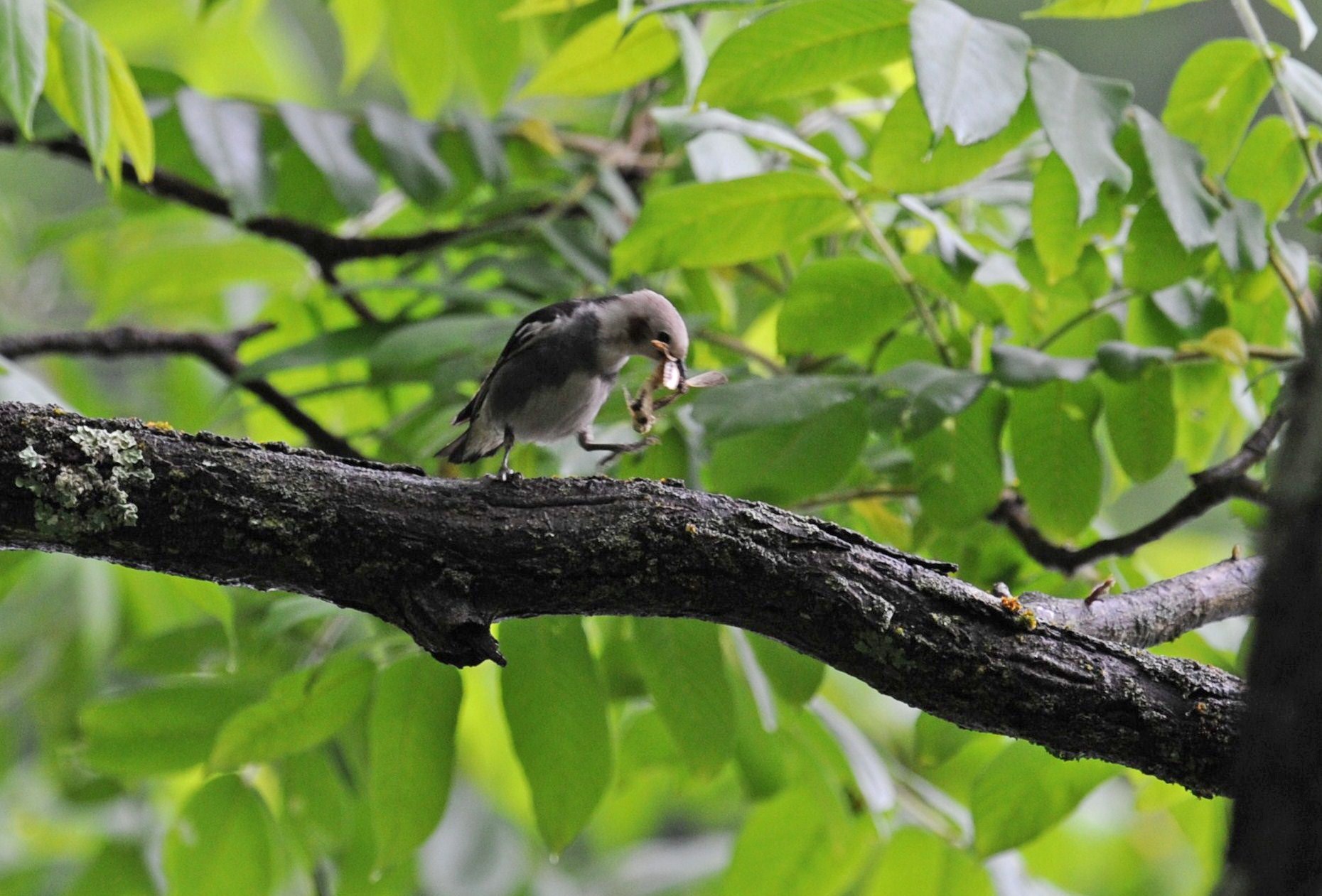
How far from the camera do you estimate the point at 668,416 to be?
285 cm

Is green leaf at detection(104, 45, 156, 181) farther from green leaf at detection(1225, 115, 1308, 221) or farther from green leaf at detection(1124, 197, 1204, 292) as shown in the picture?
green leaf at detection(1225, 115, 1308, 221)

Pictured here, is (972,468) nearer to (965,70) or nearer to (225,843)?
(965,70)

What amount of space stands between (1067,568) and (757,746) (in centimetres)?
83

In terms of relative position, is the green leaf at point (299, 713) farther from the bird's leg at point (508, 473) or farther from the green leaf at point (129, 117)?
the green leaf at point (129, 117)

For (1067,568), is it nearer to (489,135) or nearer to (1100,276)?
(1100,276)

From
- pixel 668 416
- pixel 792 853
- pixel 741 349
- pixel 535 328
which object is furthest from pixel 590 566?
pixel 741 349

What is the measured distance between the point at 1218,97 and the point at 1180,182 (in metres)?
0.51

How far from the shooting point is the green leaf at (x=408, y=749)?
241 centimetres

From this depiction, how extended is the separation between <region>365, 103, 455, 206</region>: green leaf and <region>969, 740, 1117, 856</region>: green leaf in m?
2.18

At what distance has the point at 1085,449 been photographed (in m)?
2.69

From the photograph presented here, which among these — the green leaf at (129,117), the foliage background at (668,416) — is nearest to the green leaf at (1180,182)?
the foliage background at (668,416)

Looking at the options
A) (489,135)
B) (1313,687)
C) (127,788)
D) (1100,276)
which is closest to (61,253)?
(489,135)

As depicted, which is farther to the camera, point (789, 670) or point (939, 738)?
point (939, 738)

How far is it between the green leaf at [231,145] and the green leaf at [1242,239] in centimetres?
231
